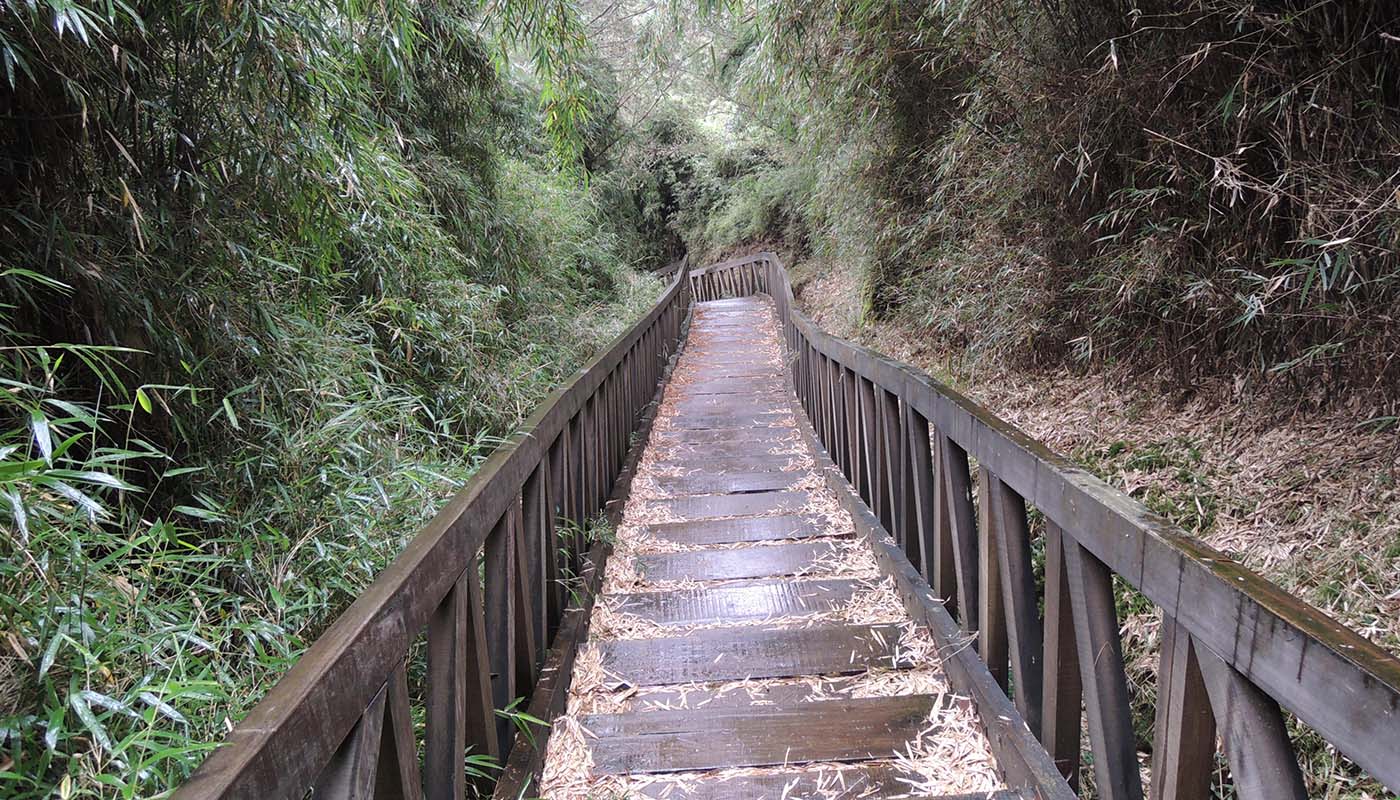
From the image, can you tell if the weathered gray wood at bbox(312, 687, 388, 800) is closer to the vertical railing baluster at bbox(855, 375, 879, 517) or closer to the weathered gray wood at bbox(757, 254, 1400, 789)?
the weathered gray wood at bbox(757, 254, 1400, 789)

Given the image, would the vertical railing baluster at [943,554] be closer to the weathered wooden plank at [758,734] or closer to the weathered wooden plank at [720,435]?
the weathered wooden plank at [758,734]

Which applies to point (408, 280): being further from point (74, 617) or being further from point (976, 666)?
point (976, 666)

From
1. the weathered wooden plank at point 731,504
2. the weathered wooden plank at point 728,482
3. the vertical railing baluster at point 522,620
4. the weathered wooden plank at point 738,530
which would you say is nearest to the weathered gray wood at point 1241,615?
the vertical railing baluster at point 522,620

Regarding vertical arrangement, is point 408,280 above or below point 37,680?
above

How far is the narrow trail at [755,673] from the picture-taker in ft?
6.31

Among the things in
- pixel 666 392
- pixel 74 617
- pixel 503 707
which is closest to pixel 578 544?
pixel 503 707

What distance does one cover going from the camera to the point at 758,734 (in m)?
2.07

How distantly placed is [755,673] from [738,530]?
1370 mm

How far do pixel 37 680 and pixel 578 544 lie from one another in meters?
1.84

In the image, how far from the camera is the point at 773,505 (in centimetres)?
417

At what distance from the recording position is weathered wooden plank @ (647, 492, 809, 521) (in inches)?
162

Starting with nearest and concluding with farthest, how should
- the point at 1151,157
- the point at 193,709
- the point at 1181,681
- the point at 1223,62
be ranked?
the point at 1181,681
the point at 193,709
the point at 1223,62
the point at 1151,157

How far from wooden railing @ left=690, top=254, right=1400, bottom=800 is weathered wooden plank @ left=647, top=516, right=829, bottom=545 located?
798 millimetres

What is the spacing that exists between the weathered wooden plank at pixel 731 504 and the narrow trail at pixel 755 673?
0.04 ft
